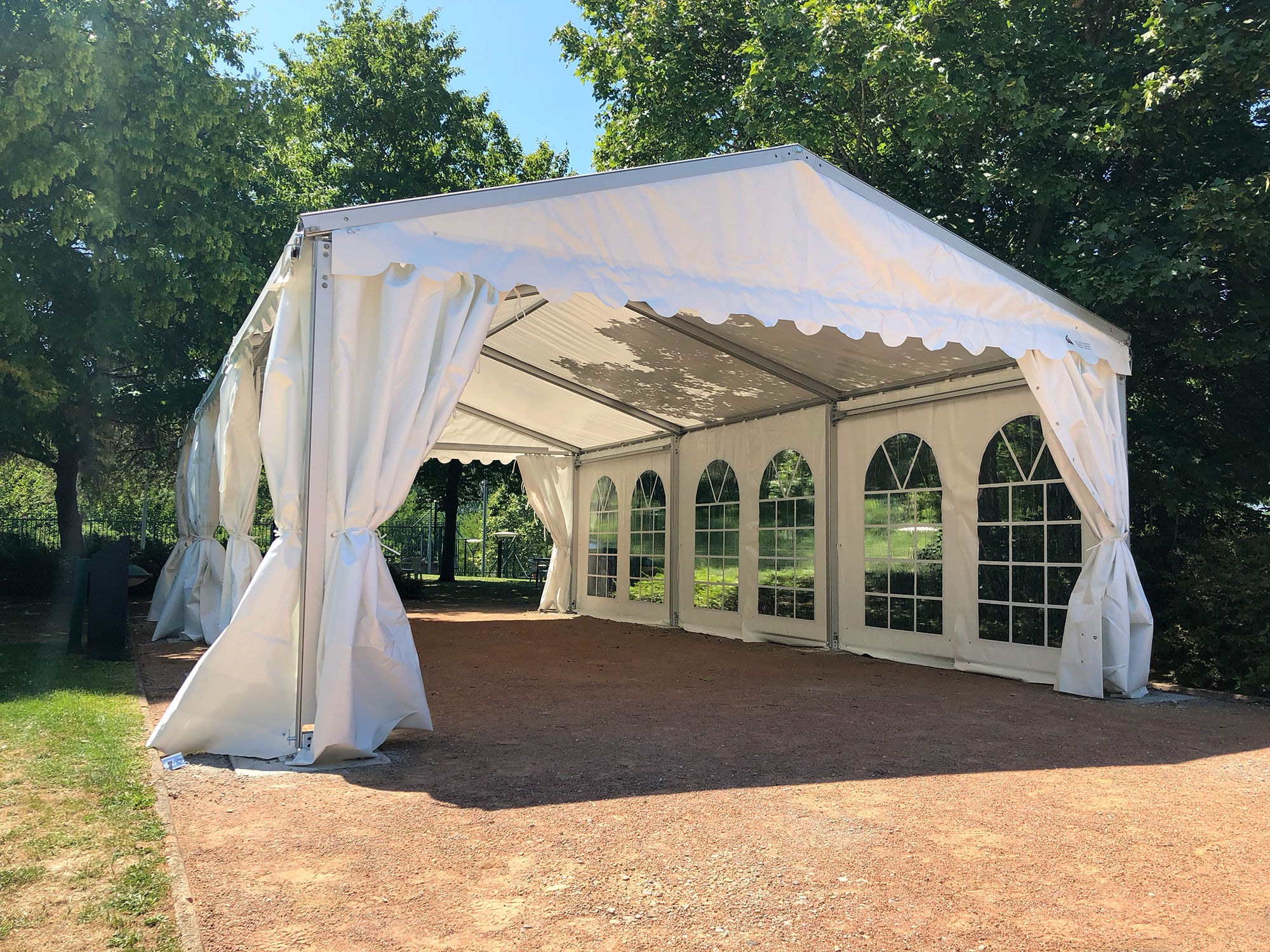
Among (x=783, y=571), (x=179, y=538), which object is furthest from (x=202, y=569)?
(x=783, y=571)

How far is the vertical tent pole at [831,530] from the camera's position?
29.3 ft

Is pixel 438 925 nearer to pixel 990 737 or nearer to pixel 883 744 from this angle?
pixel 883 744

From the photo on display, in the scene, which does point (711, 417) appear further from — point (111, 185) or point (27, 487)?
point (27, 487)

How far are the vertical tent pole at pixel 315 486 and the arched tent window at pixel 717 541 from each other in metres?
6.44

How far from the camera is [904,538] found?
8117 mm

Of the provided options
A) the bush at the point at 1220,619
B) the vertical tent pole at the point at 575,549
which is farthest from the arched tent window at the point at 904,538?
the vertical tent pole at the point at 575,549

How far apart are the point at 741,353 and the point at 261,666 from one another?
5.02 metres

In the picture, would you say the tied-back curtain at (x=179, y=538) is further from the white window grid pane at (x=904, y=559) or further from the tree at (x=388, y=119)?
the tree at (x=388, y=119)

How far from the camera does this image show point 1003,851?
305cm

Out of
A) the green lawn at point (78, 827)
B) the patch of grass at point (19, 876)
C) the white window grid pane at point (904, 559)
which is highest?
the white window grid pane at point (904, 559)

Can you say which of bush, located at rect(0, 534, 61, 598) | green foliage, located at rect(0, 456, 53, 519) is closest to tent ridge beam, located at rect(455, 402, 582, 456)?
bush, located at rect(0, 534, 61, 598)

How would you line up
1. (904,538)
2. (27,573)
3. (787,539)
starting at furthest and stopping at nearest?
(27,573)
(787,539)
(904,538)

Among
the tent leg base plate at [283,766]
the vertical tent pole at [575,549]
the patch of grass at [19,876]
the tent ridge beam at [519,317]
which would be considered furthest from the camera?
the vertical tent pole at [575,549]

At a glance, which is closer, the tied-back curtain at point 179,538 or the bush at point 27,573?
the tied-back curtain at point 179,538
